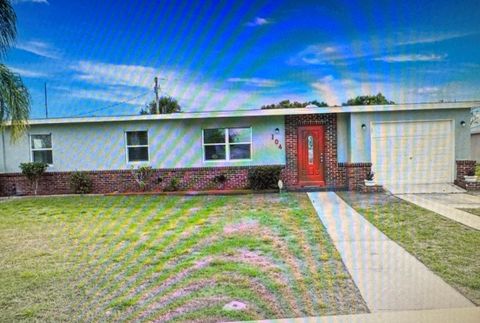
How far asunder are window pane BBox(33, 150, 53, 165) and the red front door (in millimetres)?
9487

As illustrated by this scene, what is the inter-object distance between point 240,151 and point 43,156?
764cm

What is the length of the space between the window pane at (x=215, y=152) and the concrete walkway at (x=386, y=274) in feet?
22.2

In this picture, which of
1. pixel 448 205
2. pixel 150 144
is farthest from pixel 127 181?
pixel 448 205

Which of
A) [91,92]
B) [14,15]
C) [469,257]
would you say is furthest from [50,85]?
[469,257]

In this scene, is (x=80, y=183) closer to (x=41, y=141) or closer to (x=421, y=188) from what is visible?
(x=41, y=141)

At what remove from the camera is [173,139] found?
43.3ft

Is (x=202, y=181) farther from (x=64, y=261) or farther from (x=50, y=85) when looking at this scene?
(x=50, y=85)

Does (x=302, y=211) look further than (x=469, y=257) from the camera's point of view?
Yes

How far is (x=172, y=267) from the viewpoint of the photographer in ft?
15.8

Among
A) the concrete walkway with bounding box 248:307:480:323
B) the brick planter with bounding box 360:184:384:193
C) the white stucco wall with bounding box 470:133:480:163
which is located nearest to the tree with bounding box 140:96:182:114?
the white stucco wall with bounding box 470:133:480:163

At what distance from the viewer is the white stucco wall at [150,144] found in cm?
1292

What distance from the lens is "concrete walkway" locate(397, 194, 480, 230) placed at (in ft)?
23.4

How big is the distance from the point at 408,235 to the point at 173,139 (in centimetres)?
914

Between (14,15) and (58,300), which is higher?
(14,15)
